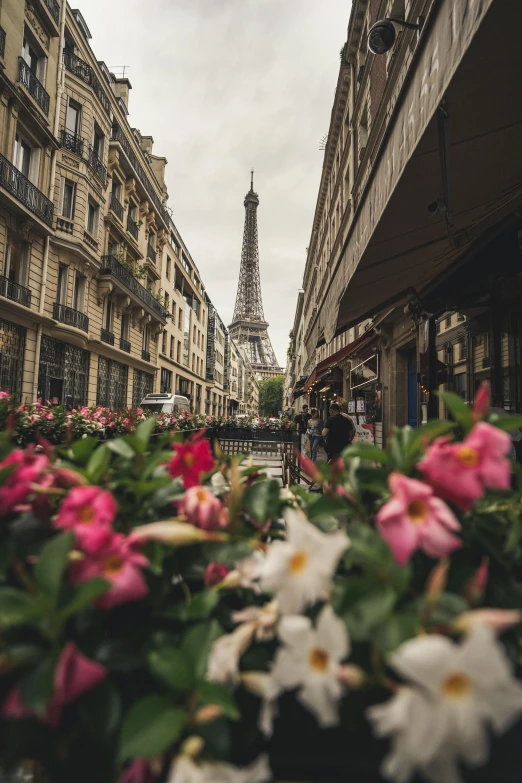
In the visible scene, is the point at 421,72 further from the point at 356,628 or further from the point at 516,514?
the point at 356,628

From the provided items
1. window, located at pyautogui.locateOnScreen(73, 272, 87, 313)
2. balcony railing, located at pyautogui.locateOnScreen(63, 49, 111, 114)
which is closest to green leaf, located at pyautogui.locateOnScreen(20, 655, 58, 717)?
window, located at pyautogui.locateOnScreen(73, 272, 87, 313)

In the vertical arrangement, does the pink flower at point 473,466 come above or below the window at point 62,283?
below

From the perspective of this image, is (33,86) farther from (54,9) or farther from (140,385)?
(140,385)

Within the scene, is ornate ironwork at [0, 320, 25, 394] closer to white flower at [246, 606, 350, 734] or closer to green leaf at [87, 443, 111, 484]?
green leaf at [87, 443, 111, 484]

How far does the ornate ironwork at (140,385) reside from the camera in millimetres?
27422

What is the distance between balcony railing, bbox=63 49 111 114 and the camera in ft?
61.6

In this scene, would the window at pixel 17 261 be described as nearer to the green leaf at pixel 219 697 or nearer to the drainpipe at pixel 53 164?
the drainpipe at pixel 53 164

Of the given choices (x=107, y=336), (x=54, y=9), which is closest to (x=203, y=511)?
(x=107, y=336)

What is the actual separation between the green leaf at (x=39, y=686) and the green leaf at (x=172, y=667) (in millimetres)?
126

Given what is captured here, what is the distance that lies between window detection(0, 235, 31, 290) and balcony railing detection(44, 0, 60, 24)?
984cm

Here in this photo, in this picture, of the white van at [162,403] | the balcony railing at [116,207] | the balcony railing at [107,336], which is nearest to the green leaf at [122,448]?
the white van at [162,403]

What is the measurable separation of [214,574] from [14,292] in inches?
690

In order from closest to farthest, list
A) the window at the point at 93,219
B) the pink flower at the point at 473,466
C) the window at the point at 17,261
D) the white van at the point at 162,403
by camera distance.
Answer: the pink flower at the point at 473,466 → the window at the point at 17,261 → the window at the point at 93,219 → the white van at the point at 162,403

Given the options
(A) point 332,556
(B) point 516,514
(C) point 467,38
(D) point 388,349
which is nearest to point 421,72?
(C) point 467,38
